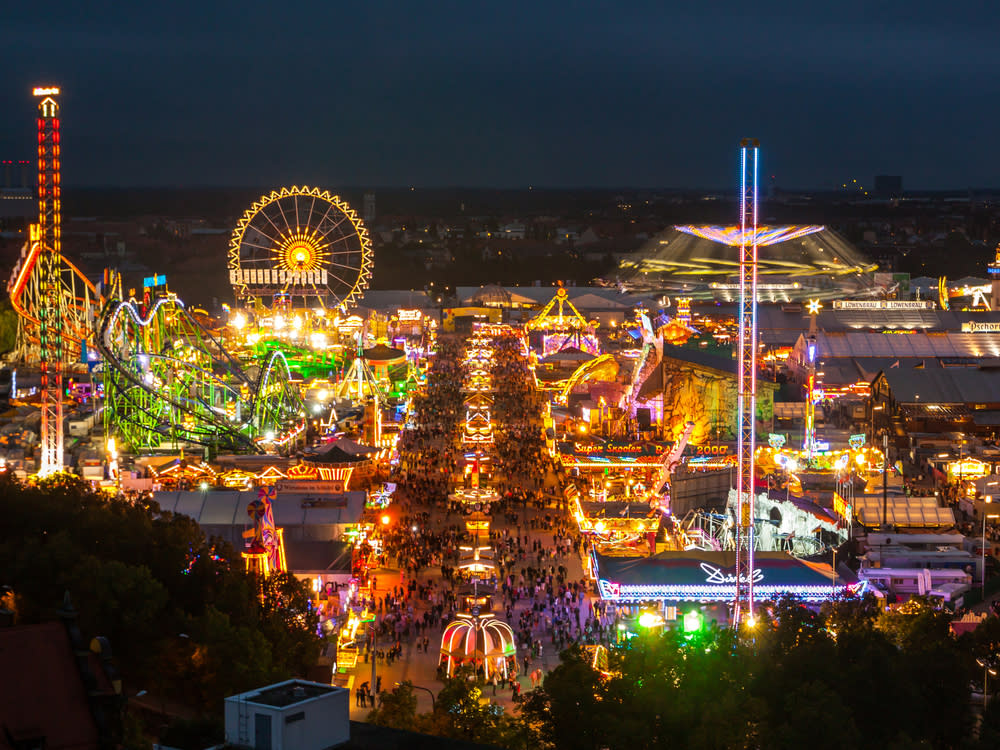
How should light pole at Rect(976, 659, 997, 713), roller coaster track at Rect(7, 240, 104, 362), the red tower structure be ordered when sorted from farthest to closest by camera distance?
roller coaster track at Rect(7, 240, 104, 362), the red tower structure, light pole at Rect(976, 659, 997, 713)

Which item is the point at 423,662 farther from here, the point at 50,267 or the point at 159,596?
the point at 50,267

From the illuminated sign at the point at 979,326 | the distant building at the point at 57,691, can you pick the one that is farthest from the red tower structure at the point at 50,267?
the illuminated sign at the point at 979,326

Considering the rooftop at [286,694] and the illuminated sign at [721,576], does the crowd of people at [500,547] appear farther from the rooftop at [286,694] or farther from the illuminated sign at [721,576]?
the rooftop at [286,694]

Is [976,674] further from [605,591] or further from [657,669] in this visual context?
[605,591]

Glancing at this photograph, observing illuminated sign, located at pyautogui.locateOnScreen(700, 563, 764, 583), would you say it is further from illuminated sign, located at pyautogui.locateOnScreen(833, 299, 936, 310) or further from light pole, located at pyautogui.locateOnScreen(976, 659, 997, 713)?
illuminated sign, located at pyautogui.locateOnScreen(833, 299, 936, 310)

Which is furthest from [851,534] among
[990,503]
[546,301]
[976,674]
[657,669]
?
[546,301]

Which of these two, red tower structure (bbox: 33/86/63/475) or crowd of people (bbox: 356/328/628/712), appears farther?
red tower structure (bbox: 33/86/63/475)

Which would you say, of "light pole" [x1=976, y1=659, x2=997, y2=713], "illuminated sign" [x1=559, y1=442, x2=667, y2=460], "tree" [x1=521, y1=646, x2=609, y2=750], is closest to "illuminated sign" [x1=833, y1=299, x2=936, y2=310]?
"illuminated sign" [x1=559, y1=442, x2=667, y2=460]

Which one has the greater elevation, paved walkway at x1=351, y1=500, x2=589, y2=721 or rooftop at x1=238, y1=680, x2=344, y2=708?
rooftop at x1=238, y1=680, x2=344, y2=708
